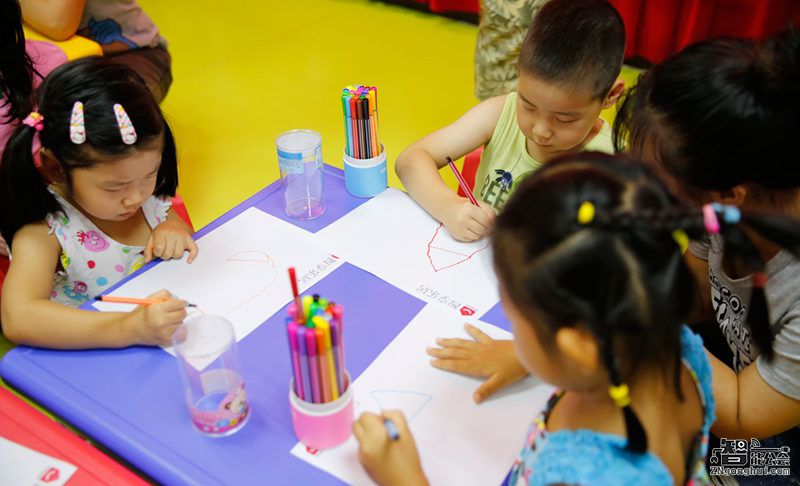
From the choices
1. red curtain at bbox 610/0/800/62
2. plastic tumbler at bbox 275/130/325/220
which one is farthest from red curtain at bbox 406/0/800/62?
plastic tumbler at bbox 275/130/325/220

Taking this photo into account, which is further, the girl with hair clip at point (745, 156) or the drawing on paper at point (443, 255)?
the drawing on paper at point (443, 255)

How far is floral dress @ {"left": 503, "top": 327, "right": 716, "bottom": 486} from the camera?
0.62 metres

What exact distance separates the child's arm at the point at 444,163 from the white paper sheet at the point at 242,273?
218 millimetres

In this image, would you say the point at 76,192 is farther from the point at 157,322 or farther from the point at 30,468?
the point at 30,468

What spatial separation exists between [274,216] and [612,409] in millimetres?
714

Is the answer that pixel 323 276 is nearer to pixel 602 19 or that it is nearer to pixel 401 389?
pixel 401 389

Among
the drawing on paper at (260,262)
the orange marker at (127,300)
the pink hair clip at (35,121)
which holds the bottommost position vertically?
the drawing on paper at (260,262)

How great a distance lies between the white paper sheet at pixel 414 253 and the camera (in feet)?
3.34

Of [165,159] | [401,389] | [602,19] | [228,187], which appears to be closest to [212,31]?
[228,187]

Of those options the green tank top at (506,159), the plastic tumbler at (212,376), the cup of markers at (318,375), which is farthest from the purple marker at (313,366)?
the green tank top at (506,159)

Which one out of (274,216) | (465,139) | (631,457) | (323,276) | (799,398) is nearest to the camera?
(631,457)

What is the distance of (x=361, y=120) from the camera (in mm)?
1151

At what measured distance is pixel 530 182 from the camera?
64 centimetres

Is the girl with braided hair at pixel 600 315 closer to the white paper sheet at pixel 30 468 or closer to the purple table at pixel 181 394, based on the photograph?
the purple table at pixel 181 394
